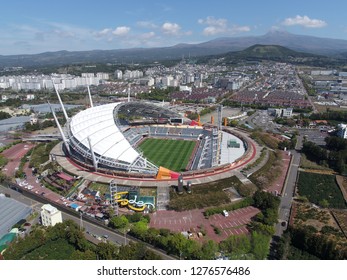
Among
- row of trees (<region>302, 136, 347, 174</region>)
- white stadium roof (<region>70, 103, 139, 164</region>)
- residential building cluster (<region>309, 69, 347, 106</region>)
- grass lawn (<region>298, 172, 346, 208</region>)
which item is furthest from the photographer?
residential building cluster (<region>309, 69, 347, 106</region>)

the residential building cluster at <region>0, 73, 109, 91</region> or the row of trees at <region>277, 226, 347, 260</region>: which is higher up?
the row of trees at <region>277, 226, 347, 260</region>

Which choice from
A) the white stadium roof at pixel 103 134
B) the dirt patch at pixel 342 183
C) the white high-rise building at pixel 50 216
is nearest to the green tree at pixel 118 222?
the white high-rise building at pixel 50 216

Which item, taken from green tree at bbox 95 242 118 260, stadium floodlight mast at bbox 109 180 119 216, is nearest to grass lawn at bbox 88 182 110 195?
stadium floodlight mast at bbox 109 180 119 216

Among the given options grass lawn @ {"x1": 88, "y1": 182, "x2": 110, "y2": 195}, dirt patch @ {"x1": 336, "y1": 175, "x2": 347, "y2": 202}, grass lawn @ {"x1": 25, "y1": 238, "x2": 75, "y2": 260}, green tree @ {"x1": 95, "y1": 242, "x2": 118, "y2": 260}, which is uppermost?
green tree @ {"x1": 95, "y1": 242, "x2": 118, "y2": 260}

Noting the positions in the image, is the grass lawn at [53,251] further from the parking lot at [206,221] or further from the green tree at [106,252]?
the parking lot at [206,221]

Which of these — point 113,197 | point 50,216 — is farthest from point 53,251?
point 113,197

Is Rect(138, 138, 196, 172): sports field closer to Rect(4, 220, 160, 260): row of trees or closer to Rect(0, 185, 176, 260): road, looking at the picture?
Rect(0, 185, 176, 260): road

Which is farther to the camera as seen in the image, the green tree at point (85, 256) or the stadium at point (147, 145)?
the stadium at point (147, 145)

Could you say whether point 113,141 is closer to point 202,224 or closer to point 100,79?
point 202,224
